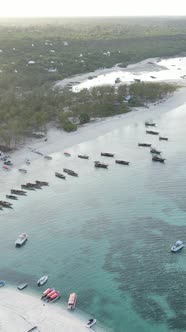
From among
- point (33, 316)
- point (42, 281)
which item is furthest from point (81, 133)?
point (33, 316)

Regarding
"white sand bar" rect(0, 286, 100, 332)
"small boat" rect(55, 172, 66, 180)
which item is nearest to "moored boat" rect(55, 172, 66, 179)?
"small boat" rect(55, 172, 66, 180)

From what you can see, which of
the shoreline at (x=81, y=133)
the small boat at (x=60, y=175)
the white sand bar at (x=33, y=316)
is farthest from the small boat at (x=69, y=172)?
the white sand bar at (x=33, y=316)

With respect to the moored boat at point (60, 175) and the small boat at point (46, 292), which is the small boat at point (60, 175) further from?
the small boat at point (46, 292)

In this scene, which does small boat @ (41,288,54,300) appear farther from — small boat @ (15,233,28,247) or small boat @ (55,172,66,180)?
small boat @ (55,172,66,180)

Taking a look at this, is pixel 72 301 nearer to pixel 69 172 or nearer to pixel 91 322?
pixel 91 322

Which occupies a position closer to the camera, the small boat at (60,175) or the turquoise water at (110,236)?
the turquoise water at (110,236)

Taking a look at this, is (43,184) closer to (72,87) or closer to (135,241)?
(135,241)
